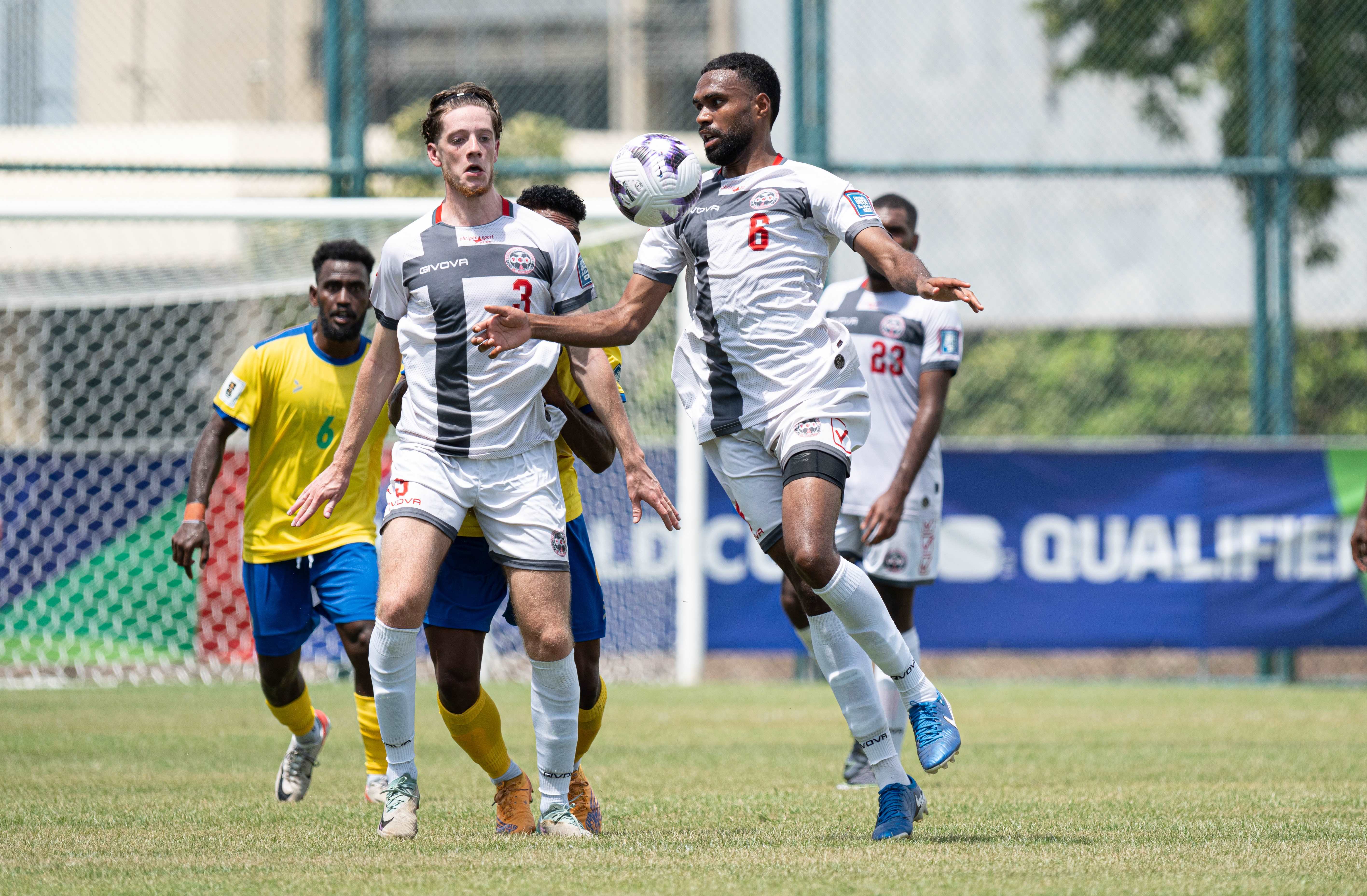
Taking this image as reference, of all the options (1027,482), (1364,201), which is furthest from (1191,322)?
(1027,482)

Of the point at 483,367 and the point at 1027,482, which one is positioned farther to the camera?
the point at 1027,482

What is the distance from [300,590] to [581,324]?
2.43 meters

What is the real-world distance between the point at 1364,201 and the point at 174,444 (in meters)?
10.5

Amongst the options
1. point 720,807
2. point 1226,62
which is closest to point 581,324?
point 720,807

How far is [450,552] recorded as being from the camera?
561 centimetres

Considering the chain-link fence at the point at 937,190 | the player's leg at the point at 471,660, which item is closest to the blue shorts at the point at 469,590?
the player's leg at the point at 471,660

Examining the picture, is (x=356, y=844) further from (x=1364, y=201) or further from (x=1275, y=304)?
(x=1364, y=201)

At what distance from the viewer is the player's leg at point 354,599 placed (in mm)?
6637

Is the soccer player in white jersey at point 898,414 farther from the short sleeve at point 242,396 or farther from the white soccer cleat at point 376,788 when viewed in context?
the short sleeve at point 242,396

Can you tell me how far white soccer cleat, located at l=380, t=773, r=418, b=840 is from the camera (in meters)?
5.25

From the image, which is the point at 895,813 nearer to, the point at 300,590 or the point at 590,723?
the point at 590,723

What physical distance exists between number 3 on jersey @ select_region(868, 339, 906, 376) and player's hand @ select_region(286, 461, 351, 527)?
2.93 metres

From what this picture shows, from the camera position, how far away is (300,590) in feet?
22.7

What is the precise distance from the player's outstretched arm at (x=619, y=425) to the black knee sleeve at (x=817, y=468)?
40cm
